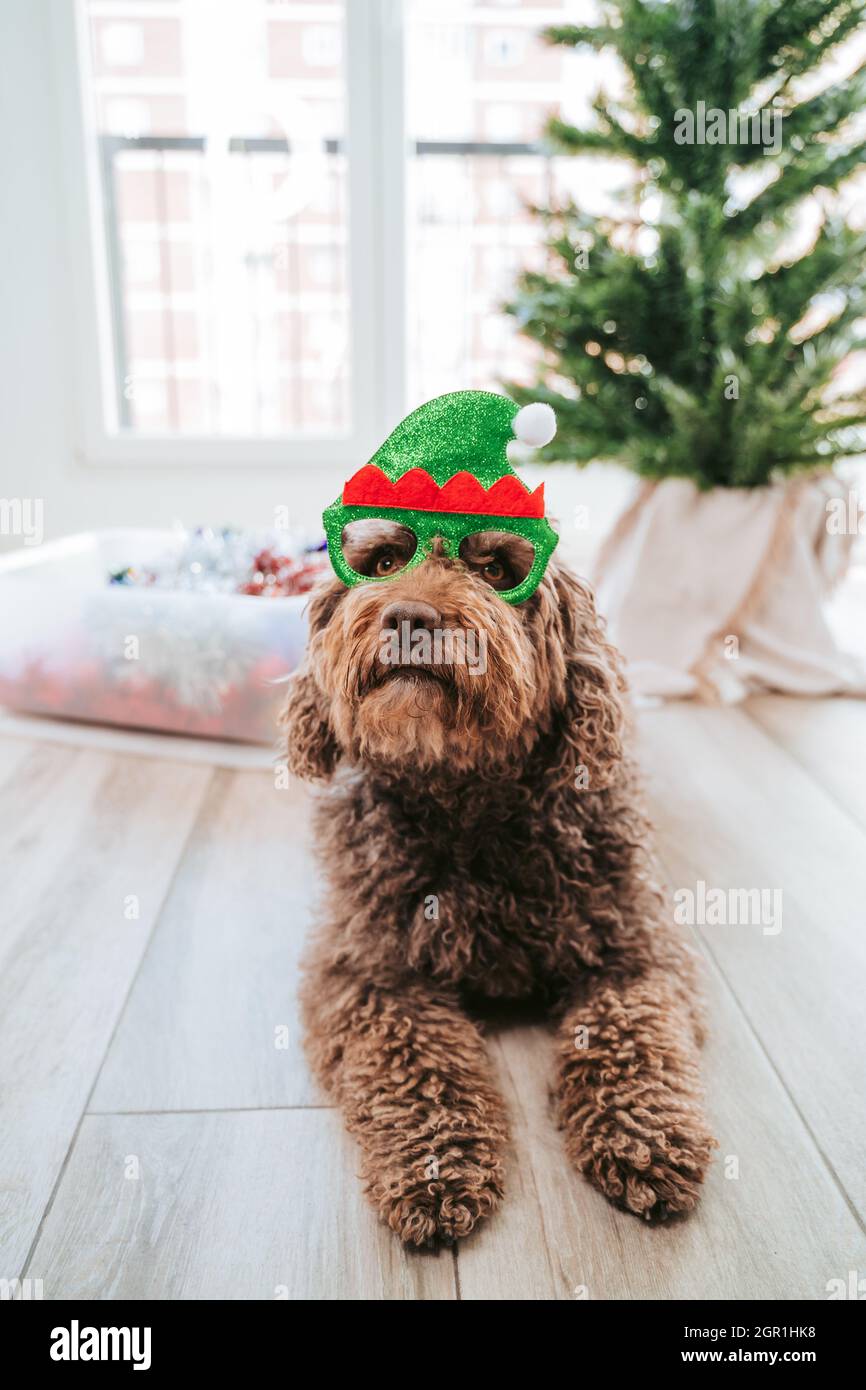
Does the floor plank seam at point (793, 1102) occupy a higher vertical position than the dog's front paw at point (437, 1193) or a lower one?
lower

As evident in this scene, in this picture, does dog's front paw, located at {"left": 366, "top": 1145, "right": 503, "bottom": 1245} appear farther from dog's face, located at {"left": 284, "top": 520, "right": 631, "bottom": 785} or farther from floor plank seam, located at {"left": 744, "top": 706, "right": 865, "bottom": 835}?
floor plank seam, located at {"left": 744, "top": 706, "right": 865, "bottom": 835}

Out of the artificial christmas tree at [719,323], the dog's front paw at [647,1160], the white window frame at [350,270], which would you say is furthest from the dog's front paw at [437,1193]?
the white window frame at [350,270]

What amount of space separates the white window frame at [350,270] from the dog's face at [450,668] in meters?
3.51

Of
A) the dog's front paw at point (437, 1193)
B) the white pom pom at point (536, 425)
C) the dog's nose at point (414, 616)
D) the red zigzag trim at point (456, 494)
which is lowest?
the dog's front paw at point (437, 1193)

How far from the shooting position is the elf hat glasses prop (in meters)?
1.34

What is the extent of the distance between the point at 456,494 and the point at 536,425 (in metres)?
0.13

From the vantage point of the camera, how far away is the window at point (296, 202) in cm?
456

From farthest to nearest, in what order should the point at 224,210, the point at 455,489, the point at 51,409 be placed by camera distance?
1. the point at 224,210
2. the point at 51,409
3. the point at 455,489

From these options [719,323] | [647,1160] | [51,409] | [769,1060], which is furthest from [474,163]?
[647,1160]

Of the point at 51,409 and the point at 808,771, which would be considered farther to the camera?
the point at 51,409

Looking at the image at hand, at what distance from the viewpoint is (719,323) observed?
2930 millimetres

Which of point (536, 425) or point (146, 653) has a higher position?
point (536, 425)

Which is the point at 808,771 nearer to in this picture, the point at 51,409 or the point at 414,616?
the point at 414,616

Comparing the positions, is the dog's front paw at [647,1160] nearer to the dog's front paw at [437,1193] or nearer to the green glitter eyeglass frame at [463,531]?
the dog's front paw at [437,1193]
